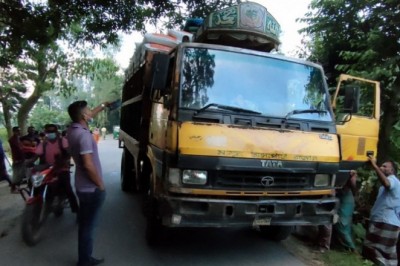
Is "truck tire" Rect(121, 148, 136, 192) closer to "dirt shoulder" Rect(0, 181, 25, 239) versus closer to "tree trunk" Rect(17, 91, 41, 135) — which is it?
"dirt shoulder" Rect(0, 181, 25, 239)

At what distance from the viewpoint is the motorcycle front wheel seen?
5078 mm

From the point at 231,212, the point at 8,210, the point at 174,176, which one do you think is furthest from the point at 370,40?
the point at 8,210

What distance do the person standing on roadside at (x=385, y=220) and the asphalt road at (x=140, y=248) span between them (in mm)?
1254

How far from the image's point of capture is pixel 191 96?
4.36m

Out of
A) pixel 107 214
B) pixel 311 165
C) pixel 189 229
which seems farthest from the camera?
pixel 107 214

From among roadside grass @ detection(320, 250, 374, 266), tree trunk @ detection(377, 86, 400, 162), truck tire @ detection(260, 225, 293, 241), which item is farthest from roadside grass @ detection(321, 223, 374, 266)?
tree trunk @ detection(377, 86, 400, 162)

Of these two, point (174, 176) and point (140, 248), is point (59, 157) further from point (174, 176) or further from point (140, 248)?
point (174, 176)

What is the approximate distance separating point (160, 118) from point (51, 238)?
2.26 m

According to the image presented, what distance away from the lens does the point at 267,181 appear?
4227 mm

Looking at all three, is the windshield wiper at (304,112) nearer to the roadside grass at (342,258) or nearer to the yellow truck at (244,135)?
the yellow truck at (244,135)

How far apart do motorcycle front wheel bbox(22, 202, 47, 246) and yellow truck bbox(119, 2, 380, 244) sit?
59.3 inches

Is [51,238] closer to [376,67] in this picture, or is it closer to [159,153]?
[159,153]

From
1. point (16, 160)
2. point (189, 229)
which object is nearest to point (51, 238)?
point (189, 229)

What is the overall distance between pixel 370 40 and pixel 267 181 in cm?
427
